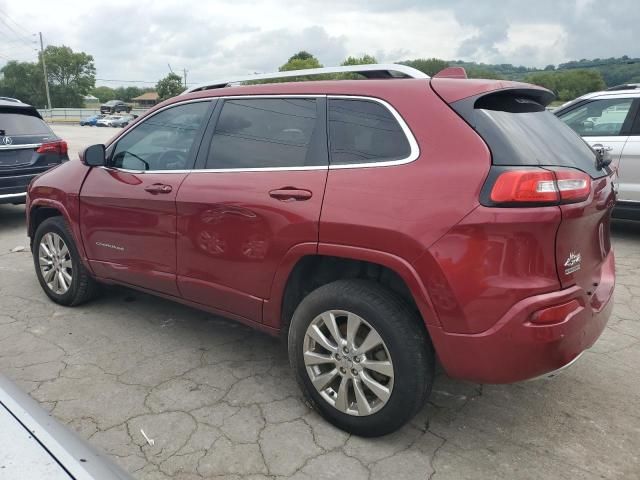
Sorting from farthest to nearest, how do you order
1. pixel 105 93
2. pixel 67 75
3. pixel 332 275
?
pixel 105 93
pixel 67 75
pixel 332 275

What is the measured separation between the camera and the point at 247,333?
384 cm

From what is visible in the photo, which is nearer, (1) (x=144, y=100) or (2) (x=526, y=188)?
(2) (x=526, y=188)

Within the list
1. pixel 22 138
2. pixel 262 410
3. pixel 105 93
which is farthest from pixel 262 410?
pixel 105 93

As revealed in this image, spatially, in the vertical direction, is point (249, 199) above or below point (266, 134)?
below

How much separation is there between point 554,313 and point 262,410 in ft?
5.10

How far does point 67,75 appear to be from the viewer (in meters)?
101

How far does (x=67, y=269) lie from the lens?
4.25 meters

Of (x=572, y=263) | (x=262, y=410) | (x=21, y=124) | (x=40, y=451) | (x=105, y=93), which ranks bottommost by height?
(x=262, y=410)

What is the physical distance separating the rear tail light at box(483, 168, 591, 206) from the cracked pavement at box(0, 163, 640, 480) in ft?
3.94

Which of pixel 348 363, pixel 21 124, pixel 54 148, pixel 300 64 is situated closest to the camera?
pixel 348 363

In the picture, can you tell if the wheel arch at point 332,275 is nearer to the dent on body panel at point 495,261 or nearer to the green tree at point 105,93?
the dent on body panel at point 495,261

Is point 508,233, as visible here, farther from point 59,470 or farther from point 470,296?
point 59,470

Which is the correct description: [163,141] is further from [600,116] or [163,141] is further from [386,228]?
[600,116]

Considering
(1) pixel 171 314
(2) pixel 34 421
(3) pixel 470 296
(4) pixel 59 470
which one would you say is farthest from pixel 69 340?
(3) pixel 470 296
